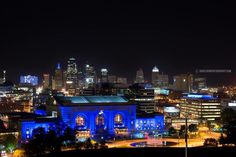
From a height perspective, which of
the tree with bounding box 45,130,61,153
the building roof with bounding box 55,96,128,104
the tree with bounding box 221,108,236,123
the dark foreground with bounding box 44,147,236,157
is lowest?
the dark foreground with bounding box 44,147,236,157

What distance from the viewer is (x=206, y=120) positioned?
181 feet

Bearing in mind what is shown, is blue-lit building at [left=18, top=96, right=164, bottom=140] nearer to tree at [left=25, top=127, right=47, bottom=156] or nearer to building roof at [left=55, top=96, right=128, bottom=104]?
building roof at [left=55, top=96, right=128, bottom=104]

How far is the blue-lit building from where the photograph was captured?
43000 mm

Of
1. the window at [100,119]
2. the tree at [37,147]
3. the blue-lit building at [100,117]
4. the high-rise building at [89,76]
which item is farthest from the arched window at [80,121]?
the high-rise building at [89,76]

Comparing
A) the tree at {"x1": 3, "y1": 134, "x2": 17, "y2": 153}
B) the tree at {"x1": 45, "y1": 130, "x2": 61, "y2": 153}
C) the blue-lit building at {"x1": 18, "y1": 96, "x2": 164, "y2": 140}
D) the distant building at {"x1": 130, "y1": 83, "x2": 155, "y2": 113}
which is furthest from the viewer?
the distant building at {"x1": 130, "y1": 83, "x2": 155, "y2": 113}

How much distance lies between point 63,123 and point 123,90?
30726 mm

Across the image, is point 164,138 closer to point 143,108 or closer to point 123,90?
point 143,108

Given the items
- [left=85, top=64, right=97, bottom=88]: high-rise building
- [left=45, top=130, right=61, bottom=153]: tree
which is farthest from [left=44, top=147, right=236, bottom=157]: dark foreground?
[left=85, top=64, right=97, bottom=88]: high-rise building

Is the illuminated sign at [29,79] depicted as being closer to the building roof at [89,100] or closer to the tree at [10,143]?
the building roof at [89,100]

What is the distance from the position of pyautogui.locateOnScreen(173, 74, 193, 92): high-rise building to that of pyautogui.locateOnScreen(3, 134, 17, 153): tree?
291 feet

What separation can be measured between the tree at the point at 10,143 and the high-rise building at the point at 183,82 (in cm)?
8864

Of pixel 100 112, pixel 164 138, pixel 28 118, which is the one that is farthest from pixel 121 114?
pixel 28 118

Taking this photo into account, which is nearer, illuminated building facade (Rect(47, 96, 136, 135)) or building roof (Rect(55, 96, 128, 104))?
illuminated building facade (Rect(47, 96, 136, 135))

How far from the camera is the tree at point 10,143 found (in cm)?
3403
